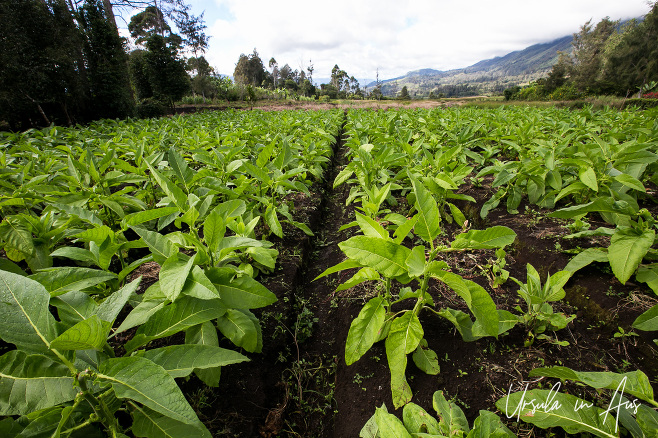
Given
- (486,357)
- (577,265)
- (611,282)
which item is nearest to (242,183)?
(486,357)

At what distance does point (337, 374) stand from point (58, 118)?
19771mm

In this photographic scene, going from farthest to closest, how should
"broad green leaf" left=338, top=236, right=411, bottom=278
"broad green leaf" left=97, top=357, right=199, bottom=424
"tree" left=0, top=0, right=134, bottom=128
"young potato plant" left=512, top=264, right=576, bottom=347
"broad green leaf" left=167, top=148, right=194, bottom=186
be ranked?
"tree" left=0, top=0, right=134, bottom=128
"broad green leaf" left=167, top=148, right=194, bottom=186
"young potato plant" left=512, top=264, right=576, bottom=347
"broad green leaf" left=338, top=236, right=411, bottom=278
"broad green leaf" left=97, top=357, right=199, bottom=424

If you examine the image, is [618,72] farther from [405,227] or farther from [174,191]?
[174,191]

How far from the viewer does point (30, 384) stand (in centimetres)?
87

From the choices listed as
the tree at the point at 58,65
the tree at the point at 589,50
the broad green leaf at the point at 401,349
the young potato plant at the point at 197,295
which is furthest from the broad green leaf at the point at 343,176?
the tree at the point at 589,50

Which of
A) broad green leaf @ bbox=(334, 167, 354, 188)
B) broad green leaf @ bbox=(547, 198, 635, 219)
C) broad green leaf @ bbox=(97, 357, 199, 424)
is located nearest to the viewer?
broad green leaf @ bbox=(97, 357, 199, 424)

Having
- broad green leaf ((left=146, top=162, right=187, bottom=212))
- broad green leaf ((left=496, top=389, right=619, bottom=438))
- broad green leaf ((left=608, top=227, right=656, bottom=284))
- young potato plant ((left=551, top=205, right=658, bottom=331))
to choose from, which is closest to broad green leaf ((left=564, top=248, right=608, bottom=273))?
young potato plant ((left=551, top=205, right=658, bottom=331))

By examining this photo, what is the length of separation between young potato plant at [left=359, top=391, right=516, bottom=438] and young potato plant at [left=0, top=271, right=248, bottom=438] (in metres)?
0.63

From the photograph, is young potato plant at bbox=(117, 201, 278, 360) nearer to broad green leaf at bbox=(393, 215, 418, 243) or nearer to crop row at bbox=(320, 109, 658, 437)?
crop row at bbox=(320, 109, 658, 437)

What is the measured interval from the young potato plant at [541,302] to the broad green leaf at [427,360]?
23.1 inches

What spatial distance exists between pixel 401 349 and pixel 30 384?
151 cm

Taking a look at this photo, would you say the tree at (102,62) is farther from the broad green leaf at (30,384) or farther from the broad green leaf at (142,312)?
the broad green leaf at (30,384)

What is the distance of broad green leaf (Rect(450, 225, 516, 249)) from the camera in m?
1.37

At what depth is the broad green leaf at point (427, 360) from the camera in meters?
1.61
